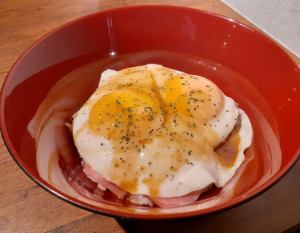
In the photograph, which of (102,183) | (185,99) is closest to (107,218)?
(102,183)

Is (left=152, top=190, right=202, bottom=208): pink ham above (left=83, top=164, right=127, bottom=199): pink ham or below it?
above

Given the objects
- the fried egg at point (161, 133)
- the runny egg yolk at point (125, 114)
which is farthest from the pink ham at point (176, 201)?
the runny egg yolk at point (125, 114)

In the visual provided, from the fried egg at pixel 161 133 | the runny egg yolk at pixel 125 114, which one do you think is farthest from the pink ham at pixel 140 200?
the runny egg yolk at pixel 125 114

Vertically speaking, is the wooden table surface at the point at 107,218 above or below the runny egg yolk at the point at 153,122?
below

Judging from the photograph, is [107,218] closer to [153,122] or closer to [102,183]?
[102,183]

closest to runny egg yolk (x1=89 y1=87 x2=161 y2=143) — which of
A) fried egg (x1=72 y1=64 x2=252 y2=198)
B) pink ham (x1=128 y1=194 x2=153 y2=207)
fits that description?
fried egg (x1=72 y1=64 x2=252 y2=198)

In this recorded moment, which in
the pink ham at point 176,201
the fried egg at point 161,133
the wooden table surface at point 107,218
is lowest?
the wooden table surface at point 107,218

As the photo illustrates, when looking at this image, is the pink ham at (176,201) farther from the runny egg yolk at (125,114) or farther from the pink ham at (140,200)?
the runny egg yolk at (125,114)

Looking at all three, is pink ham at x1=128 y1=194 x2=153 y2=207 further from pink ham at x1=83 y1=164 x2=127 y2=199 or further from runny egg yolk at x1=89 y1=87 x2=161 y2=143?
runny egg yolk at x1=89 y1=87 x2=161 y2=143
